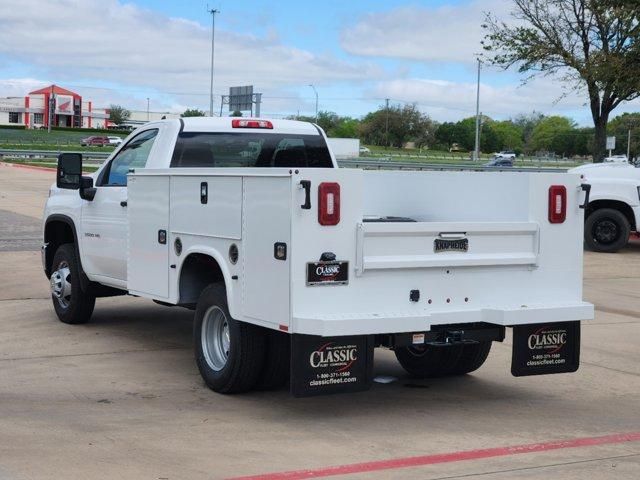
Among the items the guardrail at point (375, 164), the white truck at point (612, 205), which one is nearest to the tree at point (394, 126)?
the guardrail at point (375, 164)

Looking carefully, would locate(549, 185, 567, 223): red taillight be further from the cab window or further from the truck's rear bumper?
the cab window

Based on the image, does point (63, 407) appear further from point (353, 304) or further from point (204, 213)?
point (353, 304)

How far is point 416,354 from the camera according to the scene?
8312 millimetres

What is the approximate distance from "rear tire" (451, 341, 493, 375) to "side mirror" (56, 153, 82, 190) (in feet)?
13.5

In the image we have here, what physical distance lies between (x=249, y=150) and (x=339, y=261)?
289cm

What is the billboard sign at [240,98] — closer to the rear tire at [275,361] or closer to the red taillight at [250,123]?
the red taillight at [250,123]

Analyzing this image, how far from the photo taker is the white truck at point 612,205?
19.1m

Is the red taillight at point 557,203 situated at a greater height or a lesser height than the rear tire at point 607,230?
greater

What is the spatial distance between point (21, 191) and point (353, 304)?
89.9ft

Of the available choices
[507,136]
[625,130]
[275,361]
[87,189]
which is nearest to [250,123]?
[87,189]

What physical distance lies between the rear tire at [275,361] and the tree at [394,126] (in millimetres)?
93730

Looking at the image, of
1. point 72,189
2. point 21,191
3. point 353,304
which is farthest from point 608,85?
point 353,304

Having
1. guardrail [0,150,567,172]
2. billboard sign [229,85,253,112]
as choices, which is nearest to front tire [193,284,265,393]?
guardrail [0,150,567,172]

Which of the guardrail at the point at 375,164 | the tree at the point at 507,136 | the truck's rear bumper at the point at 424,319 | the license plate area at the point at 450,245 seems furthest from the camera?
the tree at the point at 507,136
